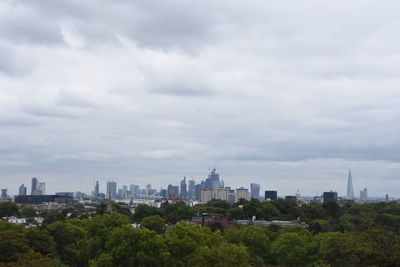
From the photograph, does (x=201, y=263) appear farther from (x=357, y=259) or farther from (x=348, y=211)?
(x=348, y=211)

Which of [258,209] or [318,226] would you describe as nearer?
[318,226]

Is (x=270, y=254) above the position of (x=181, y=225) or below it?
below

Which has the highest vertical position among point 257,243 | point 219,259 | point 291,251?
point 219,259

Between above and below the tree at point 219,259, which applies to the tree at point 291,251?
below

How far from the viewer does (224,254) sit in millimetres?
28297

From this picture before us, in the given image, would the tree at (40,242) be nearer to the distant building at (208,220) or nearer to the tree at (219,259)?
the tree at (219,259)

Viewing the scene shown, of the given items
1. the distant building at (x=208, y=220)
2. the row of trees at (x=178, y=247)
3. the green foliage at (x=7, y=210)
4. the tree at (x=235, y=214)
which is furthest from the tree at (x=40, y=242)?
the green foliage at (x=7, y=210)

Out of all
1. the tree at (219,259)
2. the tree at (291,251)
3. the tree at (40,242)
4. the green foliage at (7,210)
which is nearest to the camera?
the tree at (219,259)

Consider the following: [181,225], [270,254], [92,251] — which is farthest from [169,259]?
[270,254]

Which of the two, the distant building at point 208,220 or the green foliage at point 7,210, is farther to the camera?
the green foliage at point 7,210

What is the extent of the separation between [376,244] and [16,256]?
28.2m

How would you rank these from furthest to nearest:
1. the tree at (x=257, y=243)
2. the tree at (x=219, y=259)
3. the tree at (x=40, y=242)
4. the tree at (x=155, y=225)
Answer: the tree at (x=155, y=225) < the tree at (x=257, y=243) < the tree at (x=40, y=242) < the tree at (x=219, y=259)

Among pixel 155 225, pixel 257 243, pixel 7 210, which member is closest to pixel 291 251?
pixel 257 243

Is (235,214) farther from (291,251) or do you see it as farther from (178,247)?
(178,247)
